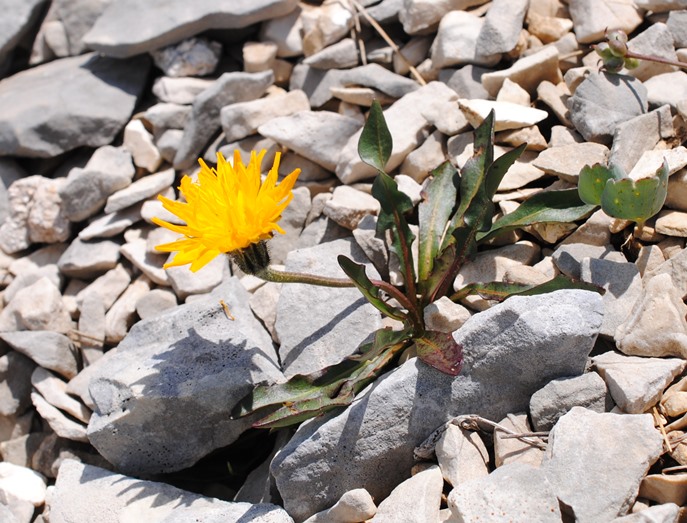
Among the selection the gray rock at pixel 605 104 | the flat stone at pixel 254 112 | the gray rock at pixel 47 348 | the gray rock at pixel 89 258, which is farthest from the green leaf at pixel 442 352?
the gray rock at pixel 89 258

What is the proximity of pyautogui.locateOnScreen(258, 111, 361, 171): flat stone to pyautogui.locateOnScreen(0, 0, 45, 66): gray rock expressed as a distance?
1923mm

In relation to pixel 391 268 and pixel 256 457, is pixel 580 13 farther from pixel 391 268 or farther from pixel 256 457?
pixel 256 457

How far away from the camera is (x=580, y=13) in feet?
12.2

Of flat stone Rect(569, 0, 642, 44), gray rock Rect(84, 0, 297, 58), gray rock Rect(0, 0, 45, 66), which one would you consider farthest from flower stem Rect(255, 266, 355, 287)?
gray rock Rect(0, 0, 45, 66)

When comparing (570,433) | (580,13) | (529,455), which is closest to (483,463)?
(529,455)

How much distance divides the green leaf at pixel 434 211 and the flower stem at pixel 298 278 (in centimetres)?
32

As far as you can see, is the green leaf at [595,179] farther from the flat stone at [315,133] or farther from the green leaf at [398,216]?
the flat stone at [315,133]

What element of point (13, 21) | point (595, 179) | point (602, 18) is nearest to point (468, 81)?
point (602, 18)

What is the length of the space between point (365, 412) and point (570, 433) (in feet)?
2.15

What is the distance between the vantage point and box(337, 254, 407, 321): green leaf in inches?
107

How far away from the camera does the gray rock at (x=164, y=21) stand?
13.6ft

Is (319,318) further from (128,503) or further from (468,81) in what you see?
(468,81)

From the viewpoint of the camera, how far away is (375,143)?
304 cm

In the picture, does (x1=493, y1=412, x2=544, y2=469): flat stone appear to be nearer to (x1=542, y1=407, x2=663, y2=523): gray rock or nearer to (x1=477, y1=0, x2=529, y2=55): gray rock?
(x1=542, y1=407, x2=663, y2=523): gray rock
